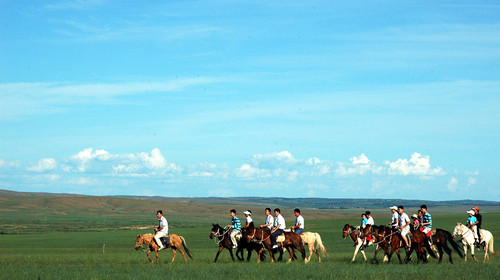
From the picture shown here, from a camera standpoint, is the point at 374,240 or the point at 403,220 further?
the point at 374,240

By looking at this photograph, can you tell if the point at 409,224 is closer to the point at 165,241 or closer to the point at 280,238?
the point at 280,238

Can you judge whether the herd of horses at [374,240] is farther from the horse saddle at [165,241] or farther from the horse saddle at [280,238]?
the horse saddle at [165,241]

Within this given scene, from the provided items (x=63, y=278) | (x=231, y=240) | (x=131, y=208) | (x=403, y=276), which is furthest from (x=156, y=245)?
(x=131, y=208)

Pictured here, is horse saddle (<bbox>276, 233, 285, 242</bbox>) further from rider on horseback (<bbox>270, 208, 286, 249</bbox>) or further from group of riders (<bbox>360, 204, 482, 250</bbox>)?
group of riders (<bbox>360, 204, 482, 250</bbox>)

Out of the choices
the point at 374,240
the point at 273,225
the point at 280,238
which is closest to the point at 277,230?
the point at 280,238

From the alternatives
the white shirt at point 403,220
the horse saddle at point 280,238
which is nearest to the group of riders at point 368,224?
the white shirt at point 403,220

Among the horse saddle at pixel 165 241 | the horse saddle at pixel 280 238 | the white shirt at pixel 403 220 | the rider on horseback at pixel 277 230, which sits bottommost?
the horse saddle at pixel 165 241

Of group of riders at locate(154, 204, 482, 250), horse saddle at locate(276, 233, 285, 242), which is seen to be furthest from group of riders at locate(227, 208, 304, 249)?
horse saddle at locate(276, 233, 285, 242)

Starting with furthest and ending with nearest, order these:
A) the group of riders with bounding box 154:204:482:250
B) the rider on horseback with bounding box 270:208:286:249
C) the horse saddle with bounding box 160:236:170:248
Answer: the horse saddle with bounding box 160:236:170:248 < the rider on horseback with bounding box 270:208:286:249 < the group of riders with bounding box 154:204:482:250

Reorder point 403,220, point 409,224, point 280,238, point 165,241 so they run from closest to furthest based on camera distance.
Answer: point 403,220, point 409,224, point 280,238, point 165,241

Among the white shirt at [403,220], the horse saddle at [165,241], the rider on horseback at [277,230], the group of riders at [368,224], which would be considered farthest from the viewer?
the horse saddle at [165,241]

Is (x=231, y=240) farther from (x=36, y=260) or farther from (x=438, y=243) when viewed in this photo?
(x=36, y=260)

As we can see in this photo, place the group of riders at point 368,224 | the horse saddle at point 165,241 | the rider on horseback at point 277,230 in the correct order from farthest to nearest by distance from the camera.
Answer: the horse saddle at point 165,241, the rider on horseback at point 277,230, the group of riders at point 368,224

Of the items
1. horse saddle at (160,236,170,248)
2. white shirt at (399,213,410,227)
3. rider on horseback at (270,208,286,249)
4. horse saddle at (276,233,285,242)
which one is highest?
white shirt at (399,213,410,227)
